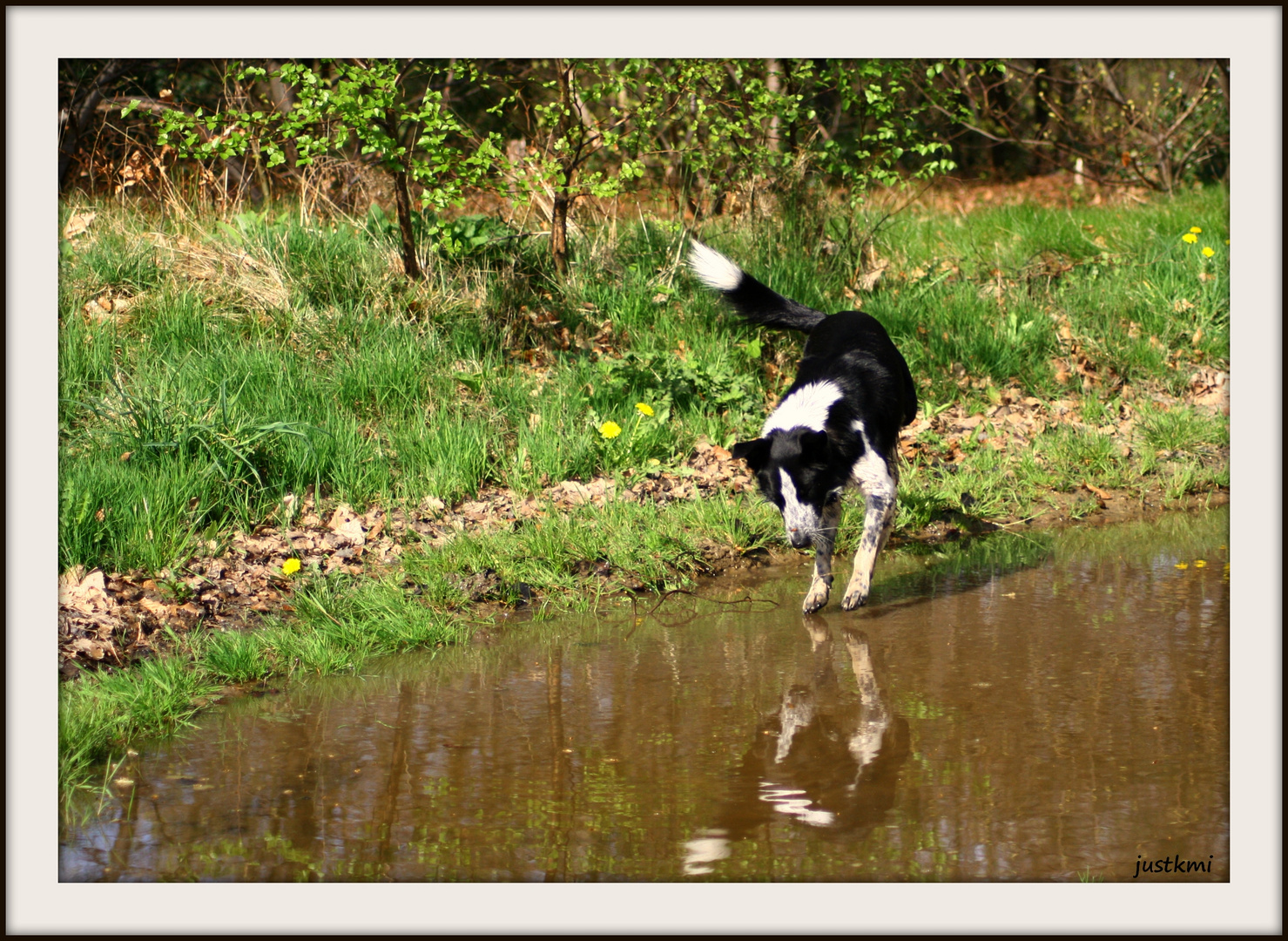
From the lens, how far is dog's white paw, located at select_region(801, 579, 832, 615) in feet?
16.0

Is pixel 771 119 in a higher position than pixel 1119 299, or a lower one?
higher

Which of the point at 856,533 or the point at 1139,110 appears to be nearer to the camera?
the point at 856,533

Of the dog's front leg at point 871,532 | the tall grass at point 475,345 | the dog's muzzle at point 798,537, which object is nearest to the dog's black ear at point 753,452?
the dog's muzzle at point 798,537

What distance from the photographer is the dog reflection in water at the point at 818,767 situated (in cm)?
312

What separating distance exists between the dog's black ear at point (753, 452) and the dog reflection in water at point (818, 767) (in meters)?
0.99

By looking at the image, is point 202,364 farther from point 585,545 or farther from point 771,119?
point 771,119

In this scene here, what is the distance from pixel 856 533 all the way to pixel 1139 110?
9.81 meters

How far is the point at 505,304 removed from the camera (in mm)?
7297

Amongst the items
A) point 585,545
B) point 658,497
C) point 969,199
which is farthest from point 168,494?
point 969,199

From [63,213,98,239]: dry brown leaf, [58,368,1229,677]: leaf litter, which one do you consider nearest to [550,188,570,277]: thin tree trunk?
[58,368,1229,677]: leaf litter

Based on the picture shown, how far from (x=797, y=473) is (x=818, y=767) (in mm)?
1619

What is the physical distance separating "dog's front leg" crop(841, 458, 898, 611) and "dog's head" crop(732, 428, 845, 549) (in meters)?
0.21

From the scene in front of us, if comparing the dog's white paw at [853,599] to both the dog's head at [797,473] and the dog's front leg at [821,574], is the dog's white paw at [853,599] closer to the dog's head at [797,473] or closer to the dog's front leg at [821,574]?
the dog's front leg at [821,574]

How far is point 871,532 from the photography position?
5.03 m
